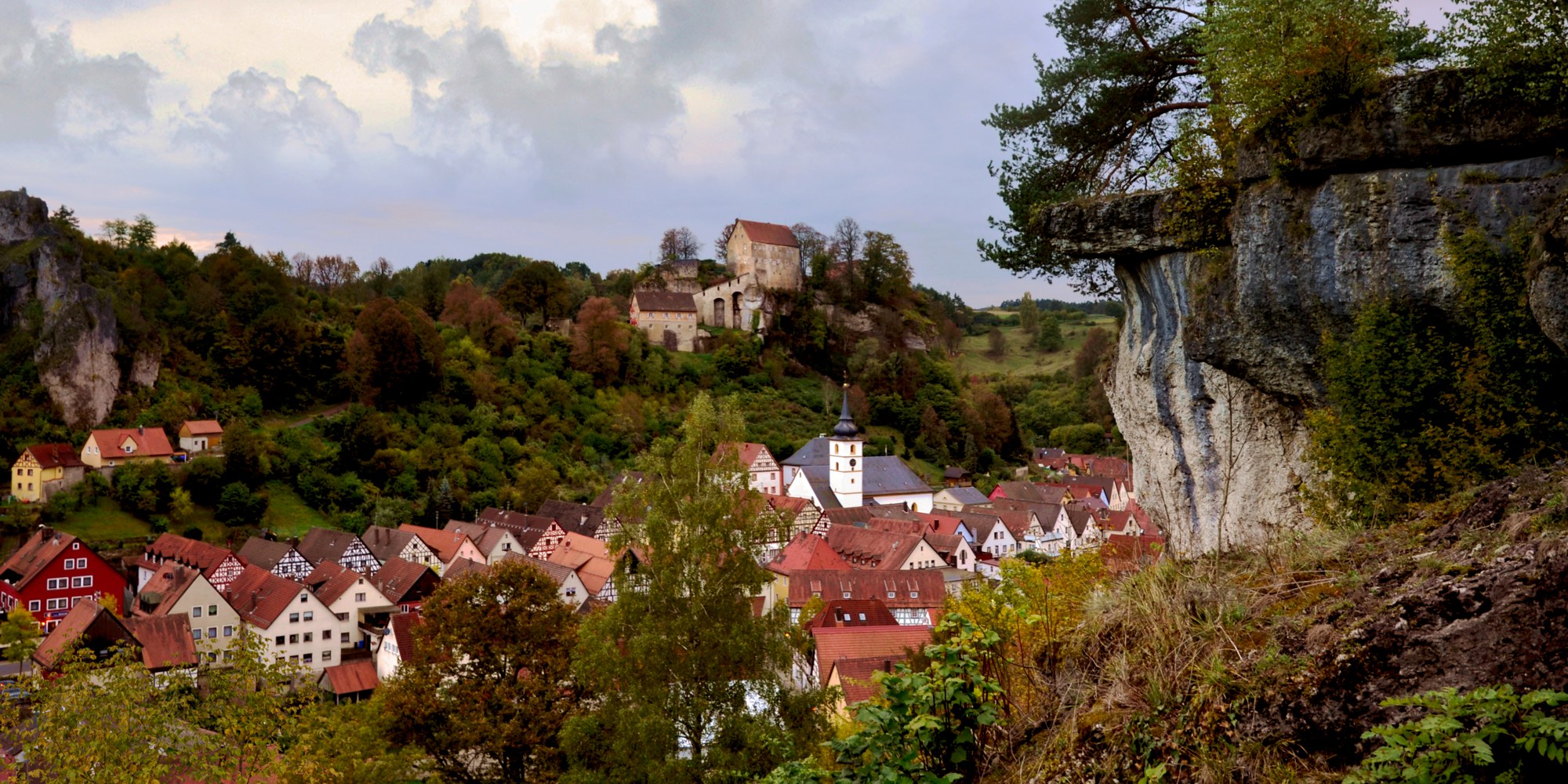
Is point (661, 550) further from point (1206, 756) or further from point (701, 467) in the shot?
point (1206, 756)

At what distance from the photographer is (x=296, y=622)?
3120 cm

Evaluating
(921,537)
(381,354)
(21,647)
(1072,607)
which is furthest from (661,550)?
(381,354)

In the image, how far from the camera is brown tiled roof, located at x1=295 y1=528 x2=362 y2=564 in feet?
127

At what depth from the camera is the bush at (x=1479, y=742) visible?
2.72 m

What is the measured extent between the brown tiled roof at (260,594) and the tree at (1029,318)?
8955cm

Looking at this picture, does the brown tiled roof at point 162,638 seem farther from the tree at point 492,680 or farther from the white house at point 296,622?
the tree at point 492,680

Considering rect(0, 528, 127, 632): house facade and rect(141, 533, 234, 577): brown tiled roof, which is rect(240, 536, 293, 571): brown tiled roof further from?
rect(0, 528, 127, 632): house facade

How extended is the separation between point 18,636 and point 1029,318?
324ft

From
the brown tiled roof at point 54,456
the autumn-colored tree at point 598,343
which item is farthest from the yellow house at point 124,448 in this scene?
the autumn-colored tree at point 598,343

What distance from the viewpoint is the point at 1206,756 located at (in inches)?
142

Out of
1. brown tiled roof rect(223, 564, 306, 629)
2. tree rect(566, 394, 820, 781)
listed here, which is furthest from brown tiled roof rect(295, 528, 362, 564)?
tree rect(566, 394, 820, 781)

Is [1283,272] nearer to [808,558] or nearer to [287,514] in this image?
[808,558]

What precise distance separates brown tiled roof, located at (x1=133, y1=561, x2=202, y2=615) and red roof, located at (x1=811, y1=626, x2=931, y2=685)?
21521 millimetres

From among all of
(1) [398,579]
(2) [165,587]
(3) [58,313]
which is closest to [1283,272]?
(1) [398,579]
